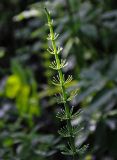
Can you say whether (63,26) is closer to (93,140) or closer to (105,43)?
(105,43)

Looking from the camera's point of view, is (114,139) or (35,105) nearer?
(114,139)

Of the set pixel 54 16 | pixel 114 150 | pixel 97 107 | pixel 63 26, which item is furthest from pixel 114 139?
pixel 54 16

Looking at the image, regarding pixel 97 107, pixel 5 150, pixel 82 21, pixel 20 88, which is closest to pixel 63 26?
pixel 82 21

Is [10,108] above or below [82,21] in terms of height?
below

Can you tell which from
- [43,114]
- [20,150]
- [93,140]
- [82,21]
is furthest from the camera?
[43,114]

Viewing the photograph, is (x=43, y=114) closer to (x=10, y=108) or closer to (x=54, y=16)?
(x=10, y=108)

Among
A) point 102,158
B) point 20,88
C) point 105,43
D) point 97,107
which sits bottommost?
point 102,158

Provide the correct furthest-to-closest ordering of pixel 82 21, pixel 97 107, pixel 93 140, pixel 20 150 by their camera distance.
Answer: pixel 82 21 → pixel 93 140 → pixel 97 107 → pixel 20 150
